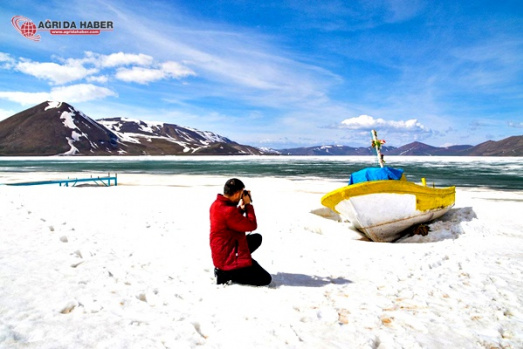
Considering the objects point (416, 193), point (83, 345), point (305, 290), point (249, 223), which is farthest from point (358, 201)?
point (83, 345)

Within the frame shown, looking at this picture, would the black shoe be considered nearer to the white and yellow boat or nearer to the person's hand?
the person's hand

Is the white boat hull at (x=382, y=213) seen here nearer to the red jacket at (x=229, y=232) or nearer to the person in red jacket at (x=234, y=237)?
the person in red jacket at (x=234, y=237)

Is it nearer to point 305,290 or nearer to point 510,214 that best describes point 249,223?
point 305,290

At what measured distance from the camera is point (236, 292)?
18.8ft

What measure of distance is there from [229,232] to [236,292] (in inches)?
43.5

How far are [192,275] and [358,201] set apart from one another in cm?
764

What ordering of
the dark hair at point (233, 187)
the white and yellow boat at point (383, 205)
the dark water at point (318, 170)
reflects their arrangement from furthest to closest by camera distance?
the dark water at point (318, 170) < the white and yellow boat at point (383, 205) < the dark hair at point (233, 187)

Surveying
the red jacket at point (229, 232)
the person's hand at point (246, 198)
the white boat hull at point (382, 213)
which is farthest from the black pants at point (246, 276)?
the white boat hull at point (382, 213)

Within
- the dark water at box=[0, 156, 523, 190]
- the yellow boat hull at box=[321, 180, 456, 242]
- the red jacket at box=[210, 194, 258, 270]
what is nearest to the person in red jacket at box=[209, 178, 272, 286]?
the red jacket at box=[210, 194, 258, 270]

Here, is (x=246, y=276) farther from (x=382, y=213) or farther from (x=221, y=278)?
(x=382, y=213)

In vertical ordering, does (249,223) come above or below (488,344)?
above

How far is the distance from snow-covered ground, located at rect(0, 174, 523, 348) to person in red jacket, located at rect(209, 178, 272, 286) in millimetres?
273

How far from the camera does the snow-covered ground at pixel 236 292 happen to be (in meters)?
4.16

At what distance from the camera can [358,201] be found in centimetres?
1227
